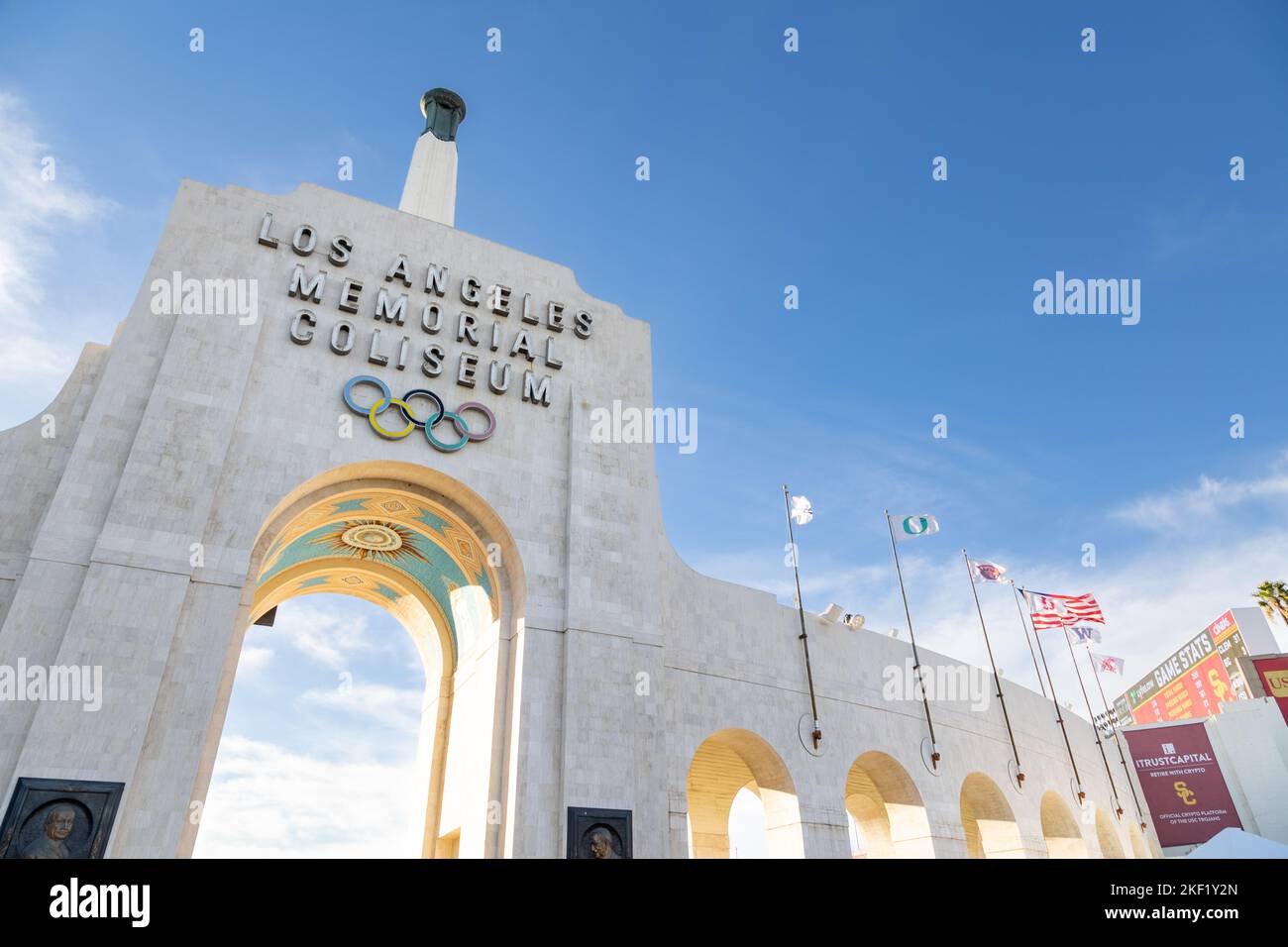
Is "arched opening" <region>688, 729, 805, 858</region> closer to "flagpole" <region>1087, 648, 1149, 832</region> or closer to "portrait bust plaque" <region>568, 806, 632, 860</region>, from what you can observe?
"portrait bust plaque" <region>568, 806, 632, 860</region>

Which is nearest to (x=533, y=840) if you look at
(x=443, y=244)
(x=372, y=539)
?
(x=372, y=539)

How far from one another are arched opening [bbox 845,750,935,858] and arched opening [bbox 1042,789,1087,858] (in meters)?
8.63

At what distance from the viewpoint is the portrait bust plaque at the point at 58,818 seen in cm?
1267

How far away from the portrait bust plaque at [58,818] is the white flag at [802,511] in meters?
19.7

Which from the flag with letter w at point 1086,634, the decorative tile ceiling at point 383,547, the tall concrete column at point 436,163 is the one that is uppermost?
the tall concrete column at point 436,163

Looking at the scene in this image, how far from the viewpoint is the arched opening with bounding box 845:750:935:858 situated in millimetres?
24609

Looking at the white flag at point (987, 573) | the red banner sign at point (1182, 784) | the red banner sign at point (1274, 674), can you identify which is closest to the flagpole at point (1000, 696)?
the white flag at point (987, 573)

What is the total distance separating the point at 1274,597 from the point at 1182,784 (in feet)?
69.0

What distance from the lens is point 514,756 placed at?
57.5ft

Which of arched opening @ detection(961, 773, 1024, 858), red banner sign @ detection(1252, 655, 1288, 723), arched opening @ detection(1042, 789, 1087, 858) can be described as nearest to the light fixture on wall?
arched opening @ detection(961, 773, 1024, 858)

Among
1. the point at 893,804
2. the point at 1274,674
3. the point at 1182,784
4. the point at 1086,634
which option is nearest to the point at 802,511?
the point at 893,804

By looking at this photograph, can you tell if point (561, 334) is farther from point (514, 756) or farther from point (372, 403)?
point (514, 756)

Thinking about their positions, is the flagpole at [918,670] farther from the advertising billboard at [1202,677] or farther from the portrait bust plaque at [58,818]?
the advertising billboard at [1202,677]
